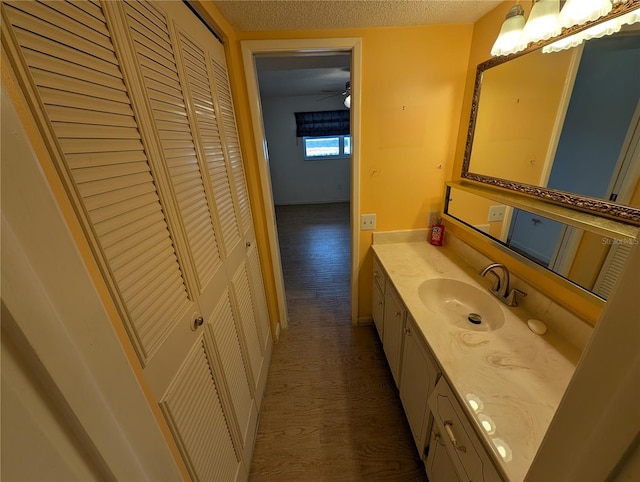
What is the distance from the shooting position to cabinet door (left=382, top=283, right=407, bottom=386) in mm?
1343

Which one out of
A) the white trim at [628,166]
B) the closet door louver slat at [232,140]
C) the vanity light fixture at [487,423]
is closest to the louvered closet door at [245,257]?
the closet door louver slat at [232,140]

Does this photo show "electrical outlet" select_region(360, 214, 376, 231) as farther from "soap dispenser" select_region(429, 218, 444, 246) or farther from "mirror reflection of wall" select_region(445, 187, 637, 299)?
"mirror reflection of wall" select_region(445, 187, 637, 299)

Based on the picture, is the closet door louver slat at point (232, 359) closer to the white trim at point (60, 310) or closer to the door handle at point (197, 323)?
the door handle at point (197, 323)

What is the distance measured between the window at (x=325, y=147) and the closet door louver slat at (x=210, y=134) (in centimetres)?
499

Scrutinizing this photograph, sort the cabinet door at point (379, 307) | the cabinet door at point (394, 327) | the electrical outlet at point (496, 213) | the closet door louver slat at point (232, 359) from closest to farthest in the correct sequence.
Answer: the closet door louver slat at point (232, 359) < the electrical outlet at point (496, 213) < the cabinet door at point (394, 327) < the cabinet door at point (379, 307)

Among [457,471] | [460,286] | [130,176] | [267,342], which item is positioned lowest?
[267,342]

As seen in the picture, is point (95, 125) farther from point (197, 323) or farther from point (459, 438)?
point (459, 438)

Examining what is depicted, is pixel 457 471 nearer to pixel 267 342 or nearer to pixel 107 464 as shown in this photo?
pixel 107 464

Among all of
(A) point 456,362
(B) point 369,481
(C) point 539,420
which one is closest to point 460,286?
(A) point 456,362

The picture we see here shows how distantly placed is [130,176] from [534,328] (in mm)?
1461

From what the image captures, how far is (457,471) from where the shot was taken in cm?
82

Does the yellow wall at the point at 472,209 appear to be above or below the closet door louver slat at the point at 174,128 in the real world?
below

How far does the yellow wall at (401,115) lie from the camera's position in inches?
55.9

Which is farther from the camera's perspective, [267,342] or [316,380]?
[267,342]
